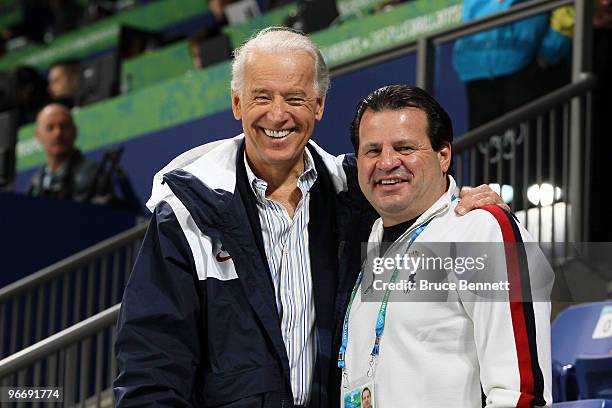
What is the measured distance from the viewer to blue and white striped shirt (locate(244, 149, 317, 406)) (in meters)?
2.56

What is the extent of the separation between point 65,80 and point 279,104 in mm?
7372

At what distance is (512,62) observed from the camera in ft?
16.5

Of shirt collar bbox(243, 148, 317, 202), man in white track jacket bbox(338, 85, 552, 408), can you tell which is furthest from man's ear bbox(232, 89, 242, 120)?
man in white track jacket bbox(338, 85, 552, 408)

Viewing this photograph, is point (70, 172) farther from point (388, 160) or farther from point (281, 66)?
point (388, 160)

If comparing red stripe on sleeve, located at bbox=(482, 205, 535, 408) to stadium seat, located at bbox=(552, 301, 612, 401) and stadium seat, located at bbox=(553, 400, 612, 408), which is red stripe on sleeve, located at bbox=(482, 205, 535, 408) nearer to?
stadium seat, located at bbox=(553, 400, 612, 408)

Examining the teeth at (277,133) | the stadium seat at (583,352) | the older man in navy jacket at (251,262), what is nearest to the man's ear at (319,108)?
the older man in navy jacket at (251,262)

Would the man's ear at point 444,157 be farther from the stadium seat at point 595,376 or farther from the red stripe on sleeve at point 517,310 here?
the stadium seat at point 595,376

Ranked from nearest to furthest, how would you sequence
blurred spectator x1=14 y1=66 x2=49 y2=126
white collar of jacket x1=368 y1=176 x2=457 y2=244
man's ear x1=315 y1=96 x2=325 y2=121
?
white collar of jacket x1=368 y1=176 x2=457 y2=244
man's ear x1=315 y1=96 x2=325 y2=121
blurred spectator x1=14 y1=66 x2=49 y2=126

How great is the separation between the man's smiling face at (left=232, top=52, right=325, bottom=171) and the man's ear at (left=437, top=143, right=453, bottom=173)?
0.38m

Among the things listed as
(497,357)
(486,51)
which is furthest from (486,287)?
(486,51)

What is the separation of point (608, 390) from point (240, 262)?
1603mm

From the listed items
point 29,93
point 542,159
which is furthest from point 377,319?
point 29,93

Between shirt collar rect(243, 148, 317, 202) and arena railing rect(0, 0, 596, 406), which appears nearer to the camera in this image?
shirt collar rect(243, 148, 317, 202)

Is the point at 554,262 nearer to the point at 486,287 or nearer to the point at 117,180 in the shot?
the point at 486,287
